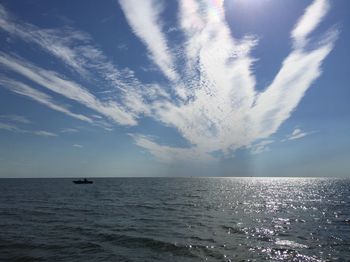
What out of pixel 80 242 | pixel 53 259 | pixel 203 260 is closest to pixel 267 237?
pixel 203 260

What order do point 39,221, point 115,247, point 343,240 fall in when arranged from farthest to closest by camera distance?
point 39,221, point 343,240, point 115,247

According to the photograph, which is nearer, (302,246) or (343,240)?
(302,246)

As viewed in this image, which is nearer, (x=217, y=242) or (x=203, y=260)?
(x=203, y=260)

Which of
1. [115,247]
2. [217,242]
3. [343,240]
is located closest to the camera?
[115,247]

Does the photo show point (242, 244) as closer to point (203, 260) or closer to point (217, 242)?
point (217, 242)

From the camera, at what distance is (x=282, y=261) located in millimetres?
20734

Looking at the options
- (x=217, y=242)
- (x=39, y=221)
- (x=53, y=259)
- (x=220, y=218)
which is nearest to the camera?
(x=53, y=259)

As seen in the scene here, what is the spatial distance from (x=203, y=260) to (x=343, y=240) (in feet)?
46.1

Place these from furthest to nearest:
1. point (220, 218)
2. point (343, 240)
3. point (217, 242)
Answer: point (220, 218), point (343, 240), point (217, 242)

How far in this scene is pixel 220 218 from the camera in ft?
127

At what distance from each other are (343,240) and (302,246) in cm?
508

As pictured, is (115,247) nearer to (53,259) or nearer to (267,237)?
(53,259)

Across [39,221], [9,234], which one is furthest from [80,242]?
[39,221]

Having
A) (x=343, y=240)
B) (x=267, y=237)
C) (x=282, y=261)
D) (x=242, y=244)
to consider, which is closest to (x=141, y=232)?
(x=242, y=244)
